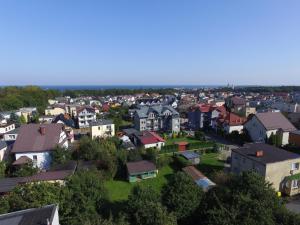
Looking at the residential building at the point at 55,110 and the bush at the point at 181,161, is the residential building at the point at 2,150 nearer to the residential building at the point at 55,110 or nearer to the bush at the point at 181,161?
the bush at the point at 181,161

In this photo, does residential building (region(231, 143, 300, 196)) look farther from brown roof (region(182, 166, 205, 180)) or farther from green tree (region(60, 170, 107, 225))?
green tree (region(60, 170, 107, 225))

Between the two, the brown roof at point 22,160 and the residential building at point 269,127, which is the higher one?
the residential building at point 269,127

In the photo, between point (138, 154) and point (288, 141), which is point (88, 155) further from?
point (288, 141)

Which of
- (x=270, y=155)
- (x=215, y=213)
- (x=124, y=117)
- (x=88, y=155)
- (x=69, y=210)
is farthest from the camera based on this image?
(x=124, y=117)

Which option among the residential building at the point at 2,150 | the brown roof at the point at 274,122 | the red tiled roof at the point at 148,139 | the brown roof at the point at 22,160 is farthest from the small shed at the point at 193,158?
the residential building at the point at 2,150

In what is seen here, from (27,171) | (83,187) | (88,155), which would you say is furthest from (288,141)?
(27,171)

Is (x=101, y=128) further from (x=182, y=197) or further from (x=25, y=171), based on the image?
(x=182, y=197)
